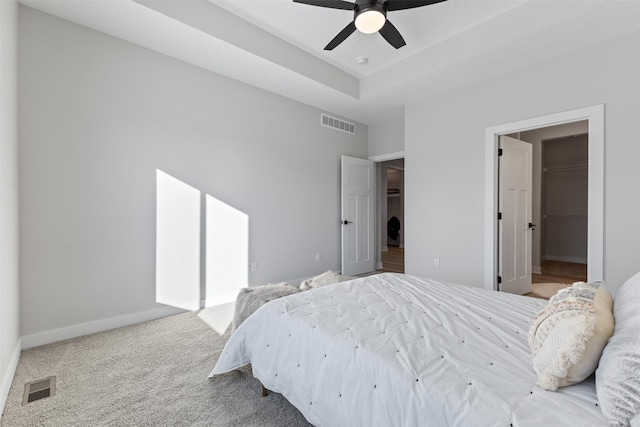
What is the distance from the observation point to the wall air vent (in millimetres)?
4768

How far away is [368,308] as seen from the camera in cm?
164

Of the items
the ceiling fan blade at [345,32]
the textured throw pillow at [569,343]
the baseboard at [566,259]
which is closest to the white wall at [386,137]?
the ceiling fan blade at [345,32]

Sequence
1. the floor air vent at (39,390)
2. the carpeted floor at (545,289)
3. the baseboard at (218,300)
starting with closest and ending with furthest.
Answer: the floor air vent at (39,390), the baseboard at (218,300), the carpeted floor at (545,289)

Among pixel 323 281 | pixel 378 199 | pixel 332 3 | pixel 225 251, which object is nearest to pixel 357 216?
pixel 378 199

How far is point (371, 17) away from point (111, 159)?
8.73ft

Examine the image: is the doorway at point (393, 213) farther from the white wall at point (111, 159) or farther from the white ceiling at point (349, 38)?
the white wall at point (111, 159)

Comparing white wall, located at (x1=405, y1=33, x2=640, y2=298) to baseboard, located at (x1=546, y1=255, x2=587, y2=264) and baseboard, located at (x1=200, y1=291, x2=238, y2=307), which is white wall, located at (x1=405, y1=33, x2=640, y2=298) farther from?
baseboard, located at (x1=546, y1=255, x2=587, y2=264)

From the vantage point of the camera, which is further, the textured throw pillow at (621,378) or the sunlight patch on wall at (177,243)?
the sunlight patch on wall at (177,243)

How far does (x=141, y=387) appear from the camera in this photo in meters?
1.87

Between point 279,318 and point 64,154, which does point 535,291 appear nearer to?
point 279,318

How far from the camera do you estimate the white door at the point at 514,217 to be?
3.60 m

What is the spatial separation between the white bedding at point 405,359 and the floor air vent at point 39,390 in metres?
1.05

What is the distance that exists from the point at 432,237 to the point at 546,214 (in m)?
4.55

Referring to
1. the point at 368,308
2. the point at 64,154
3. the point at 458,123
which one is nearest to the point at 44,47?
the point at 64,154
